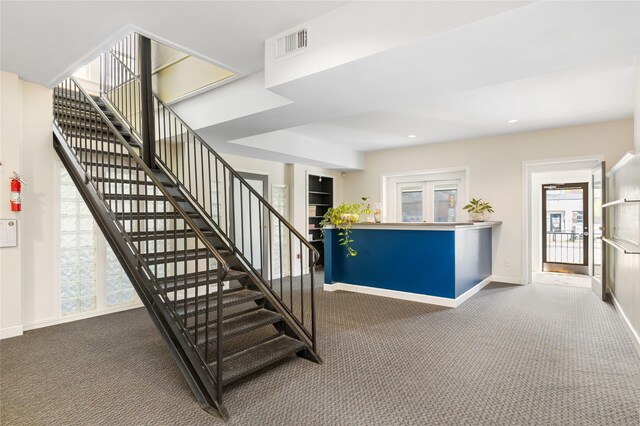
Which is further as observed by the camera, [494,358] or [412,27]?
[494,358]

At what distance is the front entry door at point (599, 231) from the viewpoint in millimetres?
4737

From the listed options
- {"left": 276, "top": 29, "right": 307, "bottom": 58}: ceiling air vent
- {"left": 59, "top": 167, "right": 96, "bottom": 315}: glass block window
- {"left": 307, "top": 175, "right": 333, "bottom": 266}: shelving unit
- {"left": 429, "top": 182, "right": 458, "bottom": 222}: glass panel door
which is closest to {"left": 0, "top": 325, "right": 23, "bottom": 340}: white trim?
{"left": 59, "top": 167, "right": 96, "bottom": 315}: glass block window

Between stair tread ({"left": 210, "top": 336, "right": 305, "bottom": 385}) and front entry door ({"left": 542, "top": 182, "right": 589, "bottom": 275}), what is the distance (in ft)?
22.6

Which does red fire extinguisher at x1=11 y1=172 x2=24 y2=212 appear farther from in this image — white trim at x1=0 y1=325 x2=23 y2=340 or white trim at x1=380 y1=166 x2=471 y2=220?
white trim at x1=380 y1=166 x2=471 y2=220

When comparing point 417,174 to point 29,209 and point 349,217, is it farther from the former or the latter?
point 29,209

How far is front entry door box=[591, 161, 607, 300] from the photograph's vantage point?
15.5 feet

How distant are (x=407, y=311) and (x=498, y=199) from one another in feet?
10.3

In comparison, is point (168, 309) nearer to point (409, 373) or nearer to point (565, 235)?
point (409, 373)

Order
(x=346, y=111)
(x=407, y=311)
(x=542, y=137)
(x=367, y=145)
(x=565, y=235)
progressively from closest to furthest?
(x=346, y=111), (x=407, y=311), (x=542, y=137), (x=367, y=145), (x=565, y=235)

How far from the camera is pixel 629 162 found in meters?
3.30

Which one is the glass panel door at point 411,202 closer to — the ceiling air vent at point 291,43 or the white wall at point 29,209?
the ceiling air vent at point 291,43

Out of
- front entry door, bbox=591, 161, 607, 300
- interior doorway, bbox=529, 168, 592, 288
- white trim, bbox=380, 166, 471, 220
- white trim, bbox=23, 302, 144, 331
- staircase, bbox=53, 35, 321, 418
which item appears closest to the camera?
staircase, bbox=53, 35, 321, 418

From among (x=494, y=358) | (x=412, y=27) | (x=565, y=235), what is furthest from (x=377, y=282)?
(x=565, y=235)

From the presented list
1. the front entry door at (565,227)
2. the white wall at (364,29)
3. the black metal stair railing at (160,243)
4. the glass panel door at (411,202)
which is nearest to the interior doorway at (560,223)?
the front entry door at (565,227)
